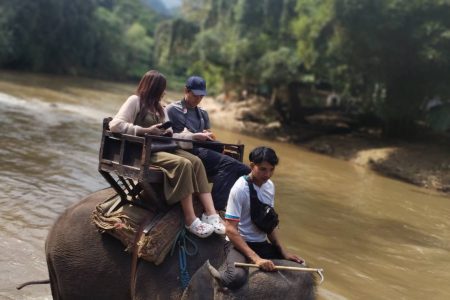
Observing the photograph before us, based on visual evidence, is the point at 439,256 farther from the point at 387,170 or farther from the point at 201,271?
the point at 387,170

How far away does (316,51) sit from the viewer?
68.4ft

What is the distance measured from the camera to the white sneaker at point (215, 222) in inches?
146

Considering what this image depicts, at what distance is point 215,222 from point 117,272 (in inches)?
33.9

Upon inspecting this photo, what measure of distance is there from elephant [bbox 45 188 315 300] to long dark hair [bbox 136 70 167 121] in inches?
34.7

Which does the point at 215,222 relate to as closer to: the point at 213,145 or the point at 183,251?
the point at 183,251

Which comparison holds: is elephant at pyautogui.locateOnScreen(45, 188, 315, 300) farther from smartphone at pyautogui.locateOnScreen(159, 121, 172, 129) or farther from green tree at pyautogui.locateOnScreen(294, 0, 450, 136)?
green tree at pyautogui.locateOnScreen(294, 0, 450, 136)

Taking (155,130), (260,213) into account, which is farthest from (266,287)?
(155,130)

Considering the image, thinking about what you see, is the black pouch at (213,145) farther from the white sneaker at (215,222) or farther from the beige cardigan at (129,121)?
the white sneaker at (215,222)

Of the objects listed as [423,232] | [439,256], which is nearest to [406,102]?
[423,232]

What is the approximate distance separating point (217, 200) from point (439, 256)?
6.97m

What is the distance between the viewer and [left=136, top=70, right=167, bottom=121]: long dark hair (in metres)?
4.05

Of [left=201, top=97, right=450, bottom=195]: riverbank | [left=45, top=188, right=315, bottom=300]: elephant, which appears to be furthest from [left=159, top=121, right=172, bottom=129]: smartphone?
[left=201, top=97, right=450, bottom=195]: riverbank

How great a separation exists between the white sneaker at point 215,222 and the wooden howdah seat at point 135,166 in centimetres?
33

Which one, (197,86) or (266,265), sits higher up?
(197,86)
